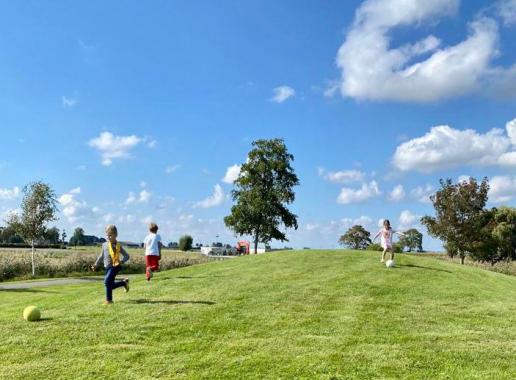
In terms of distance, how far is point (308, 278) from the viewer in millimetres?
18469

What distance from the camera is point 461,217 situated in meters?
49.6

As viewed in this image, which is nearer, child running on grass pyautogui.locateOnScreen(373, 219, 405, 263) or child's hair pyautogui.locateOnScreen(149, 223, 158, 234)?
child's hair pyautogui.locateOnScreen(149, 223, 158, 234)

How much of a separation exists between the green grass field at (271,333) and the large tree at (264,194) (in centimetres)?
3992

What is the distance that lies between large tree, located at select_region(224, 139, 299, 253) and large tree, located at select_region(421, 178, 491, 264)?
17.0 metres

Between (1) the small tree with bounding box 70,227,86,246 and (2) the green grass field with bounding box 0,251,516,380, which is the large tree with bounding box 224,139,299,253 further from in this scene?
(1) the small tree with bounding box 70,227,86,246

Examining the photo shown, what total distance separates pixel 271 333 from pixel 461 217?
43.6 metres

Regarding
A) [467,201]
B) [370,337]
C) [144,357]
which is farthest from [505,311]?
[467,201]

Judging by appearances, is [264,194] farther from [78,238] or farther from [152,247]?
[78,238]

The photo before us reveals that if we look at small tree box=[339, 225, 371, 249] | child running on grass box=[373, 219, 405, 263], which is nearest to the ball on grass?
child running on grass box=[373, 219, 405, 263]

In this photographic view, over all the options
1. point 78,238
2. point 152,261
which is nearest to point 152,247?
point 152,261

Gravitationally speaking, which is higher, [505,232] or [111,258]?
[505,232]

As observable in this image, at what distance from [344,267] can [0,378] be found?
15.5 meters

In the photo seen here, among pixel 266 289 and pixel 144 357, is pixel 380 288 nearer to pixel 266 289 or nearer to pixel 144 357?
pixel 266 289

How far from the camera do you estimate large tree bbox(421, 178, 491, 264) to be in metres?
48.6
